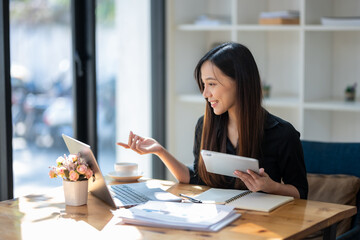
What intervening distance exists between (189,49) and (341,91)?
107 cm

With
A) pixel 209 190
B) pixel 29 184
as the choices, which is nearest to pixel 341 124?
pixel 209 190

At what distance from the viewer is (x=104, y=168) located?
3846 mm

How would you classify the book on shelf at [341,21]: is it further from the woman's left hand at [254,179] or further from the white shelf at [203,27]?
the woman's left hand at [254,179]

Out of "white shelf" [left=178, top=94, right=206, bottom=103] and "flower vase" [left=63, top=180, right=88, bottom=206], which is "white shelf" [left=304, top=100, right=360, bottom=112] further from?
"flower vase" [left=63, top=180, right=88, bottom=206]

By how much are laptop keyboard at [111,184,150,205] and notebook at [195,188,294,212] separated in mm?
210

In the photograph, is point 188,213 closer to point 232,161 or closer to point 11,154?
point 232,161

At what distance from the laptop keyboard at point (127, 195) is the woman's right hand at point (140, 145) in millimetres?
170

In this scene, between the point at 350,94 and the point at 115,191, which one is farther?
the point at 350,94

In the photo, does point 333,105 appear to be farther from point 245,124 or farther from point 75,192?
point 75,192

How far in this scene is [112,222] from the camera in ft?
6.27

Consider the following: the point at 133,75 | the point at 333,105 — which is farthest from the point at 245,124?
the point at 133,75

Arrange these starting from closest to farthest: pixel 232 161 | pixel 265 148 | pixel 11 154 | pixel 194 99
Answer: pixel 232 161 → pixel 265 148 → pixel 11 154 → pixel 194 99

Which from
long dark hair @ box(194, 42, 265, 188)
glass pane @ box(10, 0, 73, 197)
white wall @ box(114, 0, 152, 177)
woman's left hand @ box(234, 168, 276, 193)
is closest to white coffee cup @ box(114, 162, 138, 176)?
long dark hair @ box(194, 42, 265, 188)

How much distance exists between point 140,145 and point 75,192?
17.1 inches
